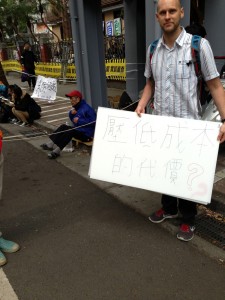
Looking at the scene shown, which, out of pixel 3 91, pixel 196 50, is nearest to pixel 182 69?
pixel 196 50

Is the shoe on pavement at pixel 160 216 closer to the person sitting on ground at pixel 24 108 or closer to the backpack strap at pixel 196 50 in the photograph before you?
the backpack strap at pixel 196 50

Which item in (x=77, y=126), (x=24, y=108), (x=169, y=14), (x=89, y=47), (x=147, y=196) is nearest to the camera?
(x=169, y=14)

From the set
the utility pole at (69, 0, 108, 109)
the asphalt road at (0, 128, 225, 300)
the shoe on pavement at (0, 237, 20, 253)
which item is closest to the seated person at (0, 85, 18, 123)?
the utility pole at (69, 0, 108, 109)

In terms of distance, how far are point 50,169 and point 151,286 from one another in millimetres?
2954

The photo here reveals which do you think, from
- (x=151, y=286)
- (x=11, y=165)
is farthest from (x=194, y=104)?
(x=11, y=165)

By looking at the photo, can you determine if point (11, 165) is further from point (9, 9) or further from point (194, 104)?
point (9, 9)

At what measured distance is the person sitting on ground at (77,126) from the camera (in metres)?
5.30

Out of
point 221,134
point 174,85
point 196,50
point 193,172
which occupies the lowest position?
point 193,172

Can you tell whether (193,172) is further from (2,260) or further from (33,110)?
(33,110)

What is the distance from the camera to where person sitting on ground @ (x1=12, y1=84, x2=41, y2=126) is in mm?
7535

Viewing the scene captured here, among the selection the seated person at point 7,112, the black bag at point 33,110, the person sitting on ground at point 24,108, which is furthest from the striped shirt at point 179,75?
the seated person at point 7,112

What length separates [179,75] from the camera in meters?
2.48

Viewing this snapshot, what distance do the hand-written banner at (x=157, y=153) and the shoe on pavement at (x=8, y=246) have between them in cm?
101

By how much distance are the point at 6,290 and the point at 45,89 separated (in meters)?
6.05
